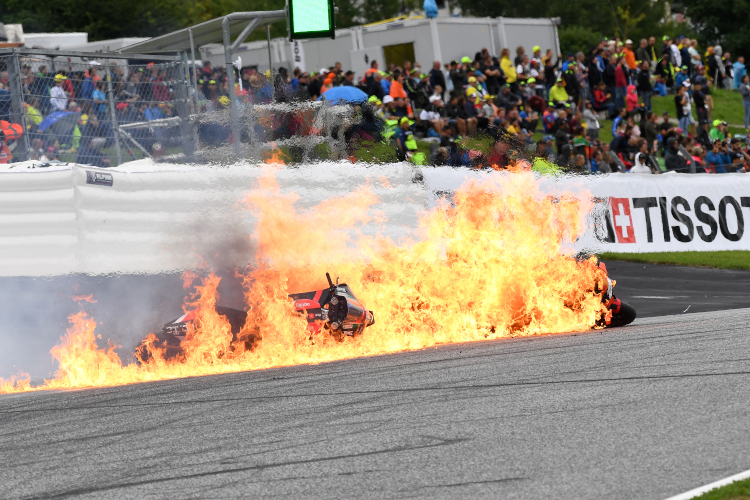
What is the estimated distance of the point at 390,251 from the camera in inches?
432

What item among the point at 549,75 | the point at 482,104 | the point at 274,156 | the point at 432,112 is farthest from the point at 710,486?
the point at 549,75

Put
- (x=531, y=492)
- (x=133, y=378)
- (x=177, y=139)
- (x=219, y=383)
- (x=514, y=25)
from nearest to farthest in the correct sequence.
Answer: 1. (x=531, y=492)
2. (x=219, y=383)
3. (x=133, y=378)
4. (x=177, y=139)
5. (x=514, y=25)

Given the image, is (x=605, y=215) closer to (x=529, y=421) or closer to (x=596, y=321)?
(x=596, y=321)

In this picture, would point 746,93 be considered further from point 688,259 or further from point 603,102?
point 688,259

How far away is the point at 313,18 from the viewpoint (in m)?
10.6

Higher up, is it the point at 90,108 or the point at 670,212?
the point at 90,108

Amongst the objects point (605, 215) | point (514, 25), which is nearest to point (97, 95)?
point (605, 215)

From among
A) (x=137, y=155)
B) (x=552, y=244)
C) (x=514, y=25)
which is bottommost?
(x=552, y=244)

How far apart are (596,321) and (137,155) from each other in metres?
5.35

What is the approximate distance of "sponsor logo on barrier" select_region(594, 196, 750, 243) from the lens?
56.3 feet

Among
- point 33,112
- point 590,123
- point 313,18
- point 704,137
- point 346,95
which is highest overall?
point 313,18

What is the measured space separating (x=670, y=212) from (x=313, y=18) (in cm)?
928

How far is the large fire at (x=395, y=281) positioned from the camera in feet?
31.4

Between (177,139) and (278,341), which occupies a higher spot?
(177,139)
